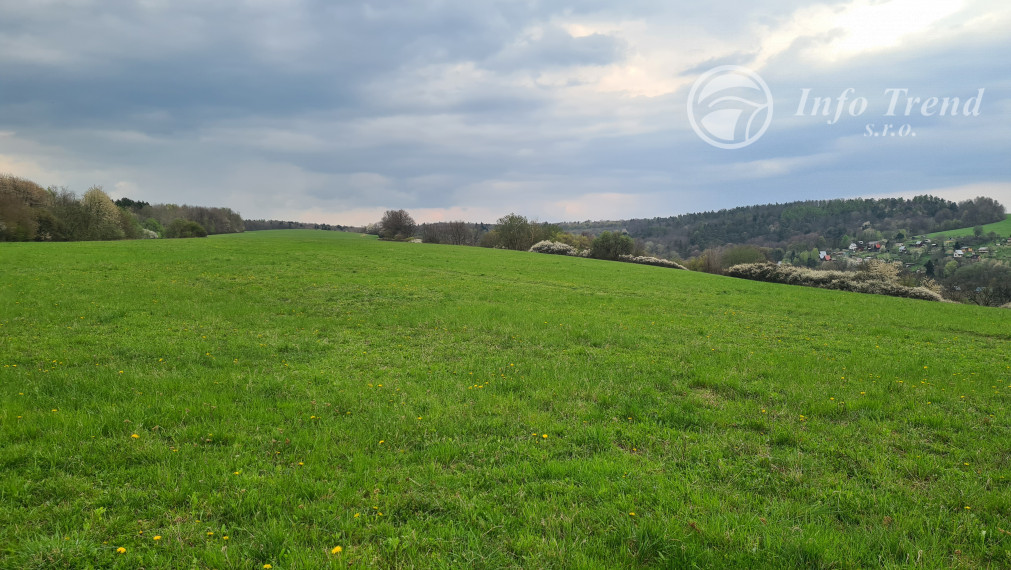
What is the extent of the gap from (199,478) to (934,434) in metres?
10.0

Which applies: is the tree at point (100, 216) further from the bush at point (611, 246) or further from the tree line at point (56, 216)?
the bush at point (611, 246)

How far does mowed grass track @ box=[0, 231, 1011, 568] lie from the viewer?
4188 mm

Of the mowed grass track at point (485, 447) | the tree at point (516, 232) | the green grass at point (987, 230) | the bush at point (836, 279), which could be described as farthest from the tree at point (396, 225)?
the green grass at point (987, 230)

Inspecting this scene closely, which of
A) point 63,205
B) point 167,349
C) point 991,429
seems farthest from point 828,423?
point 63,205

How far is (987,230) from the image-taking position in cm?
9069

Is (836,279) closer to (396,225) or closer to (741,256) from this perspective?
(741,256)

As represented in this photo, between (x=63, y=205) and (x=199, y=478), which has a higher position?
(x=63, y=205)

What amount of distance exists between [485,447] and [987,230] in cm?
12834

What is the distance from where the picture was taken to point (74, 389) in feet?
24.7

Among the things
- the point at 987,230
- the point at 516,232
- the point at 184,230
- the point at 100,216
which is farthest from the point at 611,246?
the point at 987,230

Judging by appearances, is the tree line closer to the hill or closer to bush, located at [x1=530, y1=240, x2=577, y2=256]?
bush, located at [x1=530, y1=240, x2=577, y2=256]

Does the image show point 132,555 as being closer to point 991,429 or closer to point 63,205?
point 991,429

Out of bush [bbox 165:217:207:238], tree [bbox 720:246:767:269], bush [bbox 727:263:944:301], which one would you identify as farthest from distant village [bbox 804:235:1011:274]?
bush [bbox 165:217:207:238]

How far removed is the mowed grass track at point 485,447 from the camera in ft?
13.7
